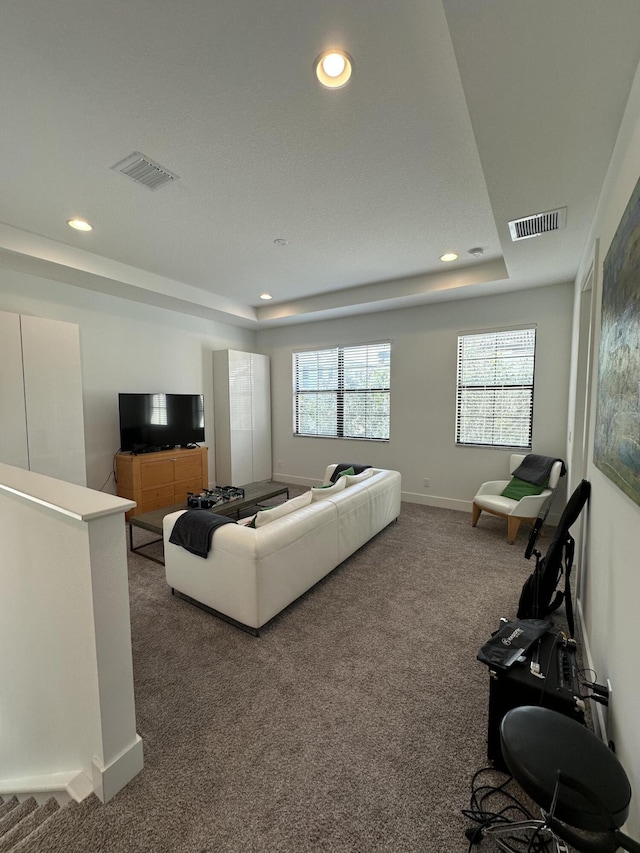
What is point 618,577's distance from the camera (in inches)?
55.3

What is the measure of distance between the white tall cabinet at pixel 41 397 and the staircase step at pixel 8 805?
2.45 metres

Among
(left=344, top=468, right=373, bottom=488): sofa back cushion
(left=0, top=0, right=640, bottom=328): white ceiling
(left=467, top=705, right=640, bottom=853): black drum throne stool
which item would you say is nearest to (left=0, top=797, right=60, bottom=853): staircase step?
(left=467, top=705, right=640, bottom=853): black drum throne stool

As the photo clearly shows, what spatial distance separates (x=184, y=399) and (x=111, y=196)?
9.23 ft

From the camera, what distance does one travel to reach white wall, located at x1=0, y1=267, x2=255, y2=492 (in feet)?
12.8

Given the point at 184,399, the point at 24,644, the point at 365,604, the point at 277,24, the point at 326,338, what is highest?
the point at 277,24

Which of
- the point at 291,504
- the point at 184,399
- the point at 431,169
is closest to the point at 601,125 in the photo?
the point at 431,169

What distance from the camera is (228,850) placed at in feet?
3.90

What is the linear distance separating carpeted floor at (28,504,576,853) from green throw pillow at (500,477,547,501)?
1359mm

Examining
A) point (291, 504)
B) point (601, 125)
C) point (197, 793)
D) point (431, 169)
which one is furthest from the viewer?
point (291, 504)

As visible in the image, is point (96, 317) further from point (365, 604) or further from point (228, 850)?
point (228, 850)

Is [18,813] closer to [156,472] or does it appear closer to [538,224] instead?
[156,472]

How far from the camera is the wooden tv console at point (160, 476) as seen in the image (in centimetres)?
438

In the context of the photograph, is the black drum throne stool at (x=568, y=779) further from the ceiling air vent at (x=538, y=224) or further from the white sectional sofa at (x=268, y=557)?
the ceiling air vent at (x=538, y=224)

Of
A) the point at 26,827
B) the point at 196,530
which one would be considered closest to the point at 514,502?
the point at 196,530
